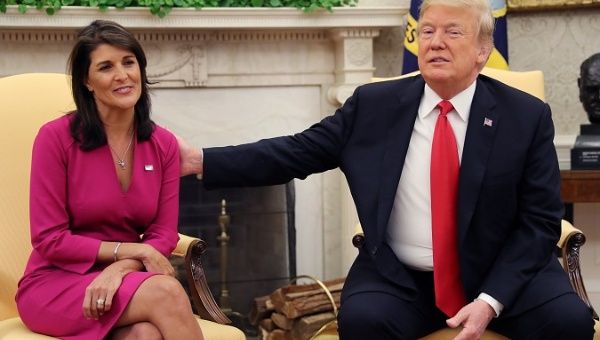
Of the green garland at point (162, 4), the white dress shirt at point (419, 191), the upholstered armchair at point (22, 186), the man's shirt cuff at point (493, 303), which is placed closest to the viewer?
the man's shirt cuff at point (493, 303)

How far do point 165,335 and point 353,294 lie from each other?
556 millimetres

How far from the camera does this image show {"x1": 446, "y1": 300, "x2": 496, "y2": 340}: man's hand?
108 inches

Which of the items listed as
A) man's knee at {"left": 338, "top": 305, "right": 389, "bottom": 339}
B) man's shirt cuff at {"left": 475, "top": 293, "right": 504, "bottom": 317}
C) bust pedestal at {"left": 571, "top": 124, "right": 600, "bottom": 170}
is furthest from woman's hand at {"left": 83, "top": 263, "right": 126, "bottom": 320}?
bust pedestal at {"left": 571, "top": 124, "right": 600, "bottom": 170}

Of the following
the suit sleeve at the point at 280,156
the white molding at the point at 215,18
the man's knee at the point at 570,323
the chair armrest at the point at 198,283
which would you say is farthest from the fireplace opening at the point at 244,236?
the man's knee at the point at 570,323

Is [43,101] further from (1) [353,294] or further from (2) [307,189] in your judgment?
(2) [307,189]

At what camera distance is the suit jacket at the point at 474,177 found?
114 inches

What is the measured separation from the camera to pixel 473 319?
2.78 m

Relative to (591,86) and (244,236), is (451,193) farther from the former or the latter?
(244,236)

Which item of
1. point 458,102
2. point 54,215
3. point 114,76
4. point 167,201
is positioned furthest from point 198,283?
point 458,102

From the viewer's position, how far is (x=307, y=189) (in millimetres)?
5168

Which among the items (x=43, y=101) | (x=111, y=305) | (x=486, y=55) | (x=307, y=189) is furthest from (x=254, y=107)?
(x=111, y=305)

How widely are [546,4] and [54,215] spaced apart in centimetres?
298

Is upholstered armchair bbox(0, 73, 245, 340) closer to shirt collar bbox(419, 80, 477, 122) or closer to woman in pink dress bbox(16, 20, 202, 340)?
woman in pink dress bbox(16, 20, 202, 340)

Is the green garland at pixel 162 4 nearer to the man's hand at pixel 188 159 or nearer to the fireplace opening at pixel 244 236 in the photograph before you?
the fireplace opening at pixel 244 236
